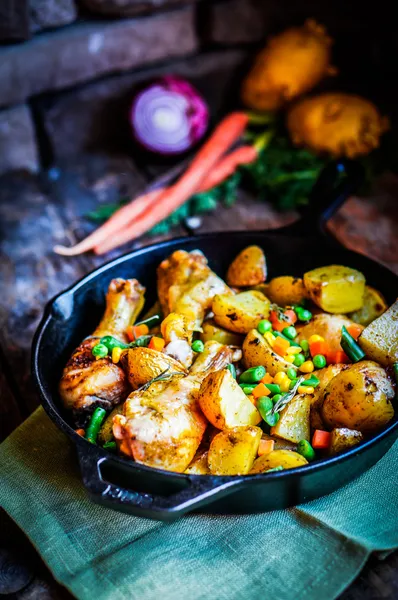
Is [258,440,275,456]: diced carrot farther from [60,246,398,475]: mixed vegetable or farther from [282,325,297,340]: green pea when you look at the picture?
[282,325,297,340]: green pea

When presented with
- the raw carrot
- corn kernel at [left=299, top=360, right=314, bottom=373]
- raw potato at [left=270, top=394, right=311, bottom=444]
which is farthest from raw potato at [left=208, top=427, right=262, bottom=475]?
the raw carrot

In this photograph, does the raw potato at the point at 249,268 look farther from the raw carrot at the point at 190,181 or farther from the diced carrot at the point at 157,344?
the raw carrot at the point at 190,181

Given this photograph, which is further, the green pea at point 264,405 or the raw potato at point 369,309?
the raw potato at point 369,309

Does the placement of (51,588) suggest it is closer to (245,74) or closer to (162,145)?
(162,145)

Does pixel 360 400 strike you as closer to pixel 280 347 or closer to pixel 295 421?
pixel 295 421

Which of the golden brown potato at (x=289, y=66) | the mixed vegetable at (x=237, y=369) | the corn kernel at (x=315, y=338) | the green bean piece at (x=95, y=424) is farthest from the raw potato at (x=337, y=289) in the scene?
the golden brown potato at (x=289, y=66)
